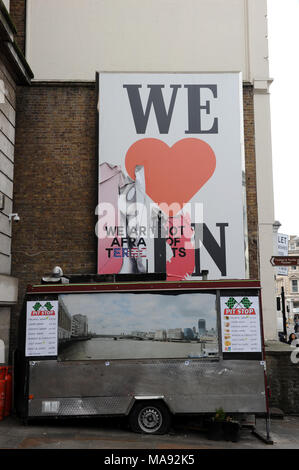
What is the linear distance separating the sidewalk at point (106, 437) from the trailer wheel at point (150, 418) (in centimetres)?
15

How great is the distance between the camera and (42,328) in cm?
916

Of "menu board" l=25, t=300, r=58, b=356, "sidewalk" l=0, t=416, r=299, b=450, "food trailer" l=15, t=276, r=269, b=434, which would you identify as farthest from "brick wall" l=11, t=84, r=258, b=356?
"sidewalk" l=0, t=416, r=299, b=450

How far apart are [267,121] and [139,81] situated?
373cm

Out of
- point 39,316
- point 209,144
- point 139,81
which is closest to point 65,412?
point 39,316

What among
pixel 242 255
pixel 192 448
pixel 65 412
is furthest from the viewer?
pixel 242 255

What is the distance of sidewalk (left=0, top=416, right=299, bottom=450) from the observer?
8.06m

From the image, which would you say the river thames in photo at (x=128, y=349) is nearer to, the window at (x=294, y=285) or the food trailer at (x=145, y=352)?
the food trailer at (x=145, y=352)

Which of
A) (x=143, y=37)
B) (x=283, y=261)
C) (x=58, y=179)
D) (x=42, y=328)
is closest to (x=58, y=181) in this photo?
(x=58, y=179)

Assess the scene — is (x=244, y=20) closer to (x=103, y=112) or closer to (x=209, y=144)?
(x=209, y=144)

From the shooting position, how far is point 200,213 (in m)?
12.7

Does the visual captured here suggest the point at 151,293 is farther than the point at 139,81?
No

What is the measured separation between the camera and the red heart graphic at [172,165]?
12859 mm

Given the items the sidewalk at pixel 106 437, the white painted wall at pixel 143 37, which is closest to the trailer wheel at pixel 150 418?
the sidewalk at pixel 106 437

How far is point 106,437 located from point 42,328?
2.29 m
